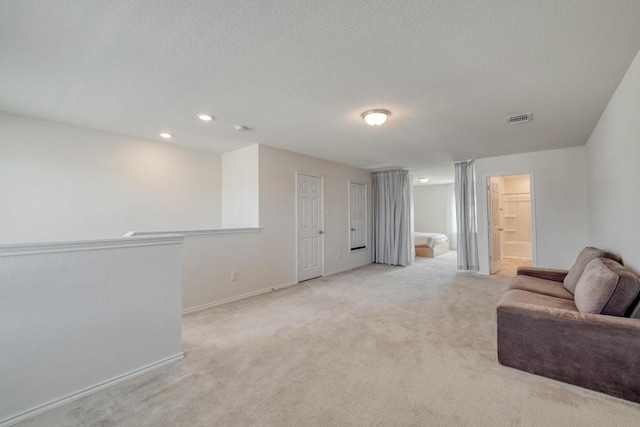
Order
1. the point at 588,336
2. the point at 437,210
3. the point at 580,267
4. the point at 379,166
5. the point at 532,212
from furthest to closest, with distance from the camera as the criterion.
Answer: the point at 437,210, the point at 379,166, the point at 532,212, the point at 580,267, the point at 588,336

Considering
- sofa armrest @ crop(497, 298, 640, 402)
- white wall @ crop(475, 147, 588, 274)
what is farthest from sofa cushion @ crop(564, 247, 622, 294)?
white wall @ crop(475, 147, 588, 274)

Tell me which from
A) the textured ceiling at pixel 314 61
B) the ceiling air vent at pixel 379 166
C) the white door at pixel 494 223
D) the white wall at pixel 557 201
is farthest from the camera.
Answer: the ceiling air vent at pixel 379 166

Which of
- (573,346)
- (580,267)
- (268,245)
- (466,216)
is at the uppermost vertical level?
(466,216)

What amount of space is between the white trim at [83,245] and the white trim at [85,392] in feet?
3.11

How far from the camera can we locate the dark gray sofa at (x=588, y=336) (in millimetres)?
1772

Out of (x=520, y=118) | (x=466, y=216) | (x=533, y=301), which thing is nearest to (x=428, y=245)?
(x=466, y=216)

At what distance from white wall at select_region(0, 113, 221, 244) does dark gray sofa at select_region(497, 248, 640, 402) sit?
4.55 m

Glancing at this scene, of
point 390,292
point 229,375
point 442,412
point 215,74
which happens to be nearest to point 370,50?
point 215,74

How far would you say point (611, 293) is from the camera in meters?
1.96

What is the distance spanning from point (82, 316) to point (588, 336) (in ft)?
11.3

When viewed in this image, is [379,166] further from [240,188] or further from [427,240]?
[240,188]

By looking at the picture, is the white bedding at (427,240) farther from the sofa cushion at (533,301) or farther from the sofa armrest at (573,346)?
the sofa armrest at (573,346)

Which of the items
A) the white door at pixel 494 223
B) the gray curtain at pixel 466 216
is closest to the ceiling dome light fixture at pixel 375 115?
the gray curtain at pixel 466 216

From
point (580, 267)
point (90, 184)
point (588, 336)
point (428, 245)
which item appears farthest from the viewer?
point (428, 245)
